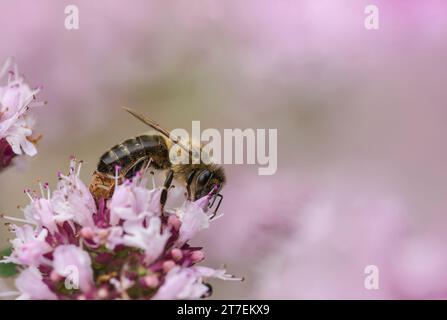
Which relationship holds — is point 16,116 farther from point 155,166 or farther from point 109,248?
point 109,248

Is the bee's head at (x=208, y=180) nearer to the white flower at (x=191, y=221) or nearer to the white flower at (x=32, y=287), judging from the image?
the white flower at (x=191, y=221)

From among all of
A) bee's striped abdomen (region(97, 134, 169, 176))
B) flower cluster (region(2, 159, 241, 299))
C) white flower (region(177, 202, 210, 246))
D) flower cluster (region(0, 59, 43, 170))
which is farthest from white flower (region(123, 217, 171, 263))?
flower cluster (region(0, 59, 43, 170))

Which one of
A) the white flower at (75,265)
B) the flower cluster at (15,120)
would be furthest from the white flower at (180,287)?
the flower cluster at (15,120)

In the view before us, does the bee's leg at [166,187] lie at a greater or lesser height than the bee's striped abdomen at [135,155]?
lesser

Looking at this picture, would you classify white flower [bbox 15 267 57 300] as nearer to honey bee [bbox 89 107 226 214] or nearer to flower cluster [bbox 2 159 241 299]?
flower cluster [bbox 2 159 241 299]

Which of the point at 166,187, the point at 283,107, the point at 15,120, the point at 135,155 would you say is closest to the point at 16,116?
the point at 15,120
